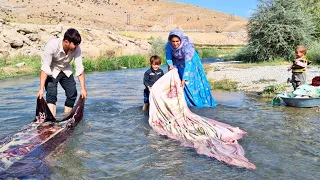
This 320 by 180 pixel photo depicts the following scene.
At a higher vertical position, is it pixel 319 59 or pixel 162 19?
pixel 162 19

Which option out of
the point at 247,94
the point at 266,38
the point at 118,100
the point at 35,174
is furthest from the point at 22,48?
the point at 35,174

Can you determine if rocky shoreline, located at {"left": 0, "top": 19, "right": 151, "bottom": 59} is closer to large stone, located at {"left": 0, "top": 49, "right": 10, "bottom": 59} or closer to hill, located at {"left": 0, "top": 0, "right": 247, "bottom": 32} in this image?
large stone, located at {"left": 0, "top": 49, "right": 10, "bottom": 59}

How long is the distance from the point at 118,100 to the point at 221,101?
2.87 m

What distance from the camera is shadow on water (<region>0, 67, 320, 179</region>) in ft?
13.6

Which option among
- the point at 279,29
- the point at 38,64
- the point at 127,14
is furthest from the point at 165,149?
the point at 127,14

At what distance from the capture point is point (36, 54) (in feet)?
87.6

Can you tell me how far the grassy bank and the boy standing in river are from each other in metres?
14.3

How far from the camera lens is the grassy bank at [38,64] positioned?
20.2 m

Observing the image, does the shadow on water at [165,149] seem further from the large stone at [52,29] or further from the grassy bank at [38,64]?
the large stone at [52,29]

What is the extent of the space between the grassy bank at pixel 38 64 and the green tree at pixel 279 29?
9.13 metres

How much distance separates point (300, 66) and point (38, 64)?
702 inches

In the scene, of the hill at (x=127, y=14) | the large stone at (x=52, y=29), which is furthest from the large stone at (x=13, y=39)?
the hill at (x=127, y=14)

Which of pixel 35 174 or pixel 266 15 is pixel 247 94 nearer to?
pixel 35 174

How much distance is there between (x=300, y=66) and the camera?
8383 millimetres
